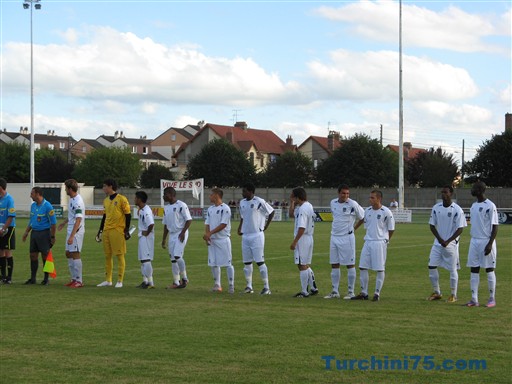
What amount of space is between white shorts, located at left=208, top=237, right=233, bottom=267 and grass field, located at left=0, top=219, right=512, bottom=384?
2.25ft

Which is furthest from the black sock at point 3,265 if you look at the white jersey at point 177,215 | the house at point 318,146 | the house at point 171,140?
the house at point 171,140

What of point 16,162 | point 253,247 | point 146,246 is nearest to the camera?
point 253,247

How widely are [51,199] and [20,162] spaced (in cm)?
3722

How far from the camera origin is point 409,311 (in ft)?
44.2

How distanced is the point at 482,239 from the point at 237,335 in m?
5.36

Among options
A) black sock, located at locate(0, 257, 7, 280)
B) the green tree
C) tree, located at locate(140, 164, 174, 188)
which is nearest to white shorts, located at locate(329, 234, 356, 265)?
black sock, located at locate(0, 257, 7, 280)

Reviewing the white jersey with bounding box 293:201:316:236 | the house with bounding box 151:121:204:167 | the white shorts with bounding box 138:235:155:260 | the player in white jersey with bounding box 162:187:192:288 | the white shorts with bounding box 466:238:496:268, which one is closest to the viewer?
the white shorts with bounding box 466:238:496:268

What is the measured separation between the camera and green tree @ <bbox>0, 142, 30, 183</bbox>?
106438 mm

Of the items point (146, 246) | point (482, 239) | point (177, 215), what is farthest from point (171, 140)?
point (482, 239)

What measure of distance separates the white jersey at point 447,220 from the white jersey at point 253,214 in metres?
3.18

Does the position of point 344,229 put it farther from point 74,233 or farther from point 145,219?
point 74,233

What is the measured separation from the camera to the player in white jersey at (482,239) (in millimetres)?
14141

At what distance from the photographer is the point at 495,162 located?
269 ft

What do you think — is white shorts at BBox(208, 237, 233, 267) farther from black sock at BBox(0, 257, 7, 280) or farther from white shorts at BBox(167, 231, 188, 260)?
black sock at BBox(0, 257, 7, 280)
